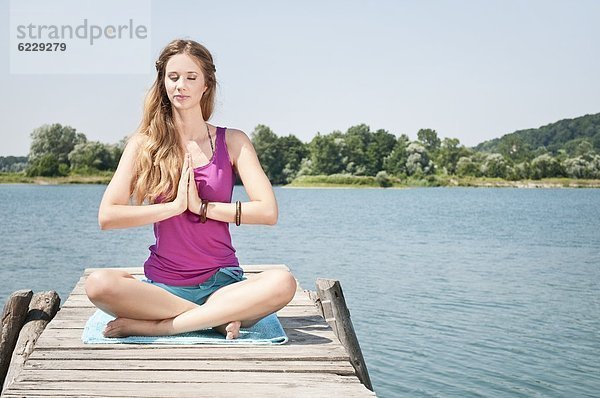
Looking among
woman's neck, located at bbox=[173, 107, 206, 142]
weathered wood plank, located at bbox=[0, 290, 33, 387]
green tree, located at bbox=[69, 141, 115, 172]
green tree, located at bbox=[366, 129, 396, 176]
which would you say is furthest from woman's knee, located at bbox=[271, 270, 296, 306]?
green tree, located at bbox=[366, 129, 396, 176]

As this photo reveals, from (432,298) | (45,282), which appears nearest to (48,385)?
(432,298)

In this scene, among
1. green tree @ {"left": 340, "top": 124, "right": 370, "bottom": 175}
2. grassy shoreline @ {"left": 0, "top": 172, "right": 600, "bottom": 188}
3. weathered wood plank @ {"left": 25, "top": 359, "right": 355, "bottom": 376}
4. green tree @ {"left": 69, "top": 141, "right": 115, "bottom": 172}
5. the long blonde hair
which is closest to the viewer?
weathered wood plank @ {"left": 25, "top": 359, "right": 355, "bottom": 376}

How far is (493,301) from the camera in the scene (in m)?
14.4

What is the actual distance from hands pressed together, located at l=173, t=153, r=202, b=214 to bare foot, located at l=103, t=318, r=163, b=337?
26.6 inches

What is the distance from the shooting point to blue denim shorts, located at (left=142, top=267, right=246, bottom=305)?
15.4 ft

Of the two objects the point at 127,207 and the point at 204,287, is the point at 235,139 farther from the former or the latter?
the point at 204,287

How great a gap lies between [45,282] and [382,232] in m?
15.9

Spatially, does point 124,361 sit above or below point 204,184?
below

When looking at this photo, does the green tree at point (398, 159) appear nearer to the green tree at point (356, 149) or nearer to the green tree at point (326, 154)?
the green tree at point (356, 149)

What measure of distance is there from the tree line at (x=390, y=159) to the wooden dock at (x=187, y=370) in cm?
6458

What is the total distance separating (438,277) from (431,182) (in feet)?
207

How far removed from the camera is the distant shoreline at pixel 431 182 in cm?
6831

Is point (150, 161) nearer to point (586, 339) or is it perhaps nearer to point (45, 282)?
point (586, 339)

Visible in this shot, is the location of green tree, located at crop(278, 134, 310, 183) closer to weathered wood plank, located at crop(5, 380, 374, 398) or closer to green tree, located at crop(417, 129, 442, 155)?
green tree, located at crop(417, 129, 442, 155)
